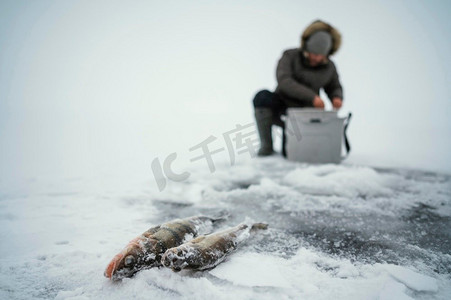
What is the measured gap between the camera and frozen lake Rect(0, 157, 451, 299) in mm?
1022

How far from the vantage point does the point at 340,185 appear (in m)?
2.47

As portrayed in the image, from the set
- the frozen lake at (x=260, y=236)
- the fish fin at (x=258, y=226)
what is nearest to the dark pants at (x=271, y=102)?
the frozen lake at (x=260, y=236)

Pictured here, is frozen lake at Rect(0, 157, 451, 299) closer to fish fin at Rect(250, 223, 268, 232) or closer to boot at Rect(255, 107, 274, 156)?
fish fin at Rect(250, 223, 268, 232)

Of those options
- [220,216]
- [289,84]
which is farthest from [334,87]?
[220,216]

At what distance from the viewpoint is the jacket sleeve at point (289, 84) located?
3719 millimetres

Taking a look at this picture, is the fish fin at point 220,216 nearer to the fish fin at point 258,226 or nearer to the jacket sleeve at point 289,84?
the fish fin at point 258,226

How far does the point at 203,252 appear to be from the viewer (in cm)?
106

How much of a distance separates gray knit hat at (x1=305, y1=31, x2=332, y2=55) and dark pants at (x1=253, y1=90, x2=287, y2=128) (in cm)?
85

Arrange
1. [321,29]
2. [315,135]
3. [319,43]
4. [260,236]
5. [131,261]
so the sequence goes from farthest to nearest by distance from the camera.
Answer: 1. [321,29]
2. [319,43]
3. [315,135]
4. [260,236]
5. [131,261]

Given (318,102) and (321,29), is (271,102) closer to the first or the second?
(318,102)

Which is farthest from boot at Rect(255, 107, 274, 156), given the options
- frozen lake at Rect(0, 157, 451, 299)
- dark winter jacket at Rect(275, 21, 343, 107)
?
frozen lake at Rect(0, 157, 451, 299)

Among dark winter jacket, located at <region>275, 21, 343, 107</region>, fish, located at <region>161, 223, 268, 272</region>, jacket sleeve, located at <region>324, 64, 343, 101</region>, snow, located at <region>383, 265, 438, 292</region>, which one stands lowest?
snow, located at <region>383, 265, 438, 292</region>

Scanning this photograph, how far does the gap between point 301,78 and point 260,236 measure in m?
3.19

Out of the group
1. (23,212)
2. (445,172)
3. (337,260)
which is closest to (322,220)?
(337,260)
